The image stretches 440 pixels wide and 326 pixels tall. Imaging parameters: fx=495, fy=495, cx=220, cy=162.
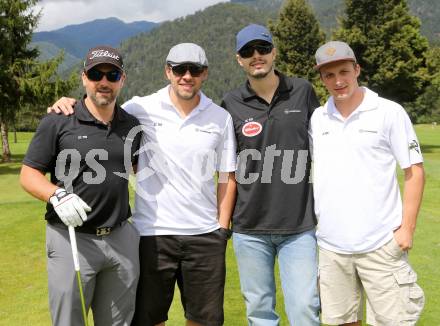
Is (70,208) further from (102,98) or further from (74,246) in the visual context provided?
(102,98)

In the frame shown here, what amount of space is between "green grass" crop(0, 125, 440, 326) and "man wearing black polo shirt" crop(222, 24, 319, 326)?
1.12 metres

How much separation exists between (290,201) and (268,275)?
2.47 feet

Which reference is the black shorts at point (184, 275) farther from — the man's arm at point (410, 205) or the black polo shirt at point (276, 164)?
the man's arm at point (410, 205)

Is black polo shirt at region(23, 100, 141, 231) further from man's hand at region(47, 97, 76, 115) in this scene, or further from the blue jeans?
the blue jeans

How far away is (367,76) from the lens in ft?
109

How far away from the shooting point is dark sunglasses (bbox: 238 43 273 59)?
471 cm

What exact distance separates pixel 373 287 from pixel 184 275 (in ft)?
5.76

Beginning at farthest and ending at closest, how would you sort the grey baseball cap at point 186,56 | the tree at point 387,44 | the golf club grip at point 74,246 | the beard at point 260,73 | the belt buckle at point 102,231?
the tree at point 387,44
the beard at point 260,73
the grey baseball cap at point 186,56
the belt buckle at point 102,231
the golf club grip at point 74,246

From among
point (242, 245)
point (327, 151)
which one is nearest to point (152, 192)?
point (242, 245)

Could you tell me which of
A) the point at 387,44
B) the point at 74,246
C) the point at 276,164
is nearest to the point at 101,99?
the point at 74,246

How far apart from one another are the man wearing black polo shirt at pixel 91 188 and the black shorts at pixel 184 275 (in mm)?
346

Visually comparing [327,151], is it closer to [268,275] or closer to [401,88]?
[268,275]

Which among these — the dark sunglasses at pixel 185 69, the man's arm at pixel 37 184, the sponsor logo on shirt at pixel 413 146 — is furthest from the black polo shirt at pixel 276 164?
the man's arm at pixel 37 184

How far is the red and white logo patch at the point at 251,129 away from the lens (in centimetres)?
466
